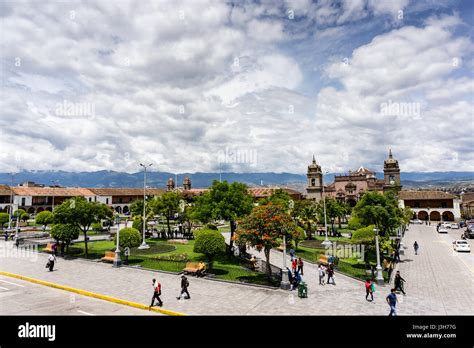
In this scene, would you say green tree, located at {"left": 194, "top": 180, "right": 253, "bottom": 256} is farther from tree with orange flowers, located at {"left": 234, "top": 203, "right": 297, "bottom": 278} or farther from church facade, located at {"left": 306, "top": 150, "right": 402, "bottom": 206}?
church facade, located at {"left": 306, "top": 150, "right": 402, "bottom": 206}

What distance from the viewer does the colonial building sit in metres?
72.2

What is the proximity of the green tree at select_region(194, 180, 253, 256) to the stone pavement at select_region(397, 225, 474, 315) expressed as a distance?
13521 millimetres

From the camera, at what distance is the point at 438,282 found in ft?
64.4

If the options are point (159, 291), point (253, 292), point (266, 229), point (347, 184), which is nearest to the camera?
point (159, 291)

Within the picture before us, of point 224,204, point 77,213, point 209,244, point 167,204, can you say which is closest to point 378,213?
point 224,204

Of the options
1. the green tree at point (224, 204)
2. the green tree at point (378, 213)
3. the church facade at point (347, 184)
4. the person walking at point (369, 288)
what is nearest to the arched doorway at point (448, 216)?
the church facade at point (347, 184)

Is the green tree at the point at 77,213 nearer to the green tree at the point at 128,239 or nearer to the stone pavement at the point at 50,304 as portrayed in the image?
the green tree at the point at 128,239

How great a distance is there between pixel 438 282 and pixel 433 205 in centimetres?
6524

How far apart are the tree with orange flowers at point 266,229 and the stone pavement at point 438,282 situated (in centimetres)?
715

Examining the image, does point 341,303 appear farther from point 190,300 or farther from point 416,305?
point 190,300

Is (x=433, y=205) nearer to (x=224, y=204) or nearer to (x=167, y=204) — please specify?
(x=167, y=204)
